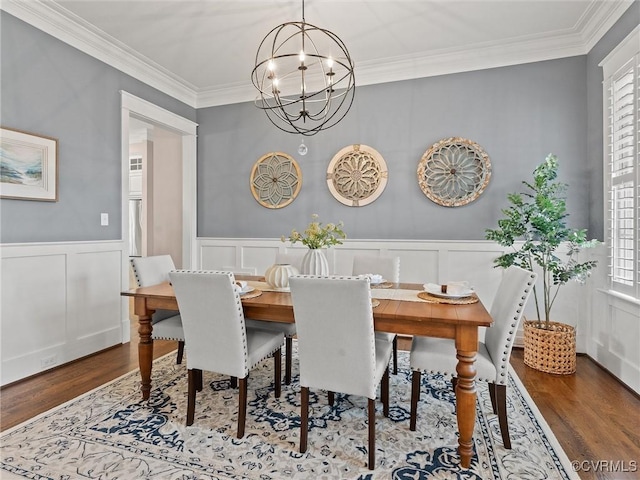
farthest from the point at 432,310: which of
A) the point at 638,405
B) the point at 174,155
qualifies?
the point at 174,155

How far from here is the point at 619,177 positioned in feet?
9.00

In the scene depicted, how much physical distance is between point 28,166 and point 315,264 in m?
2.41

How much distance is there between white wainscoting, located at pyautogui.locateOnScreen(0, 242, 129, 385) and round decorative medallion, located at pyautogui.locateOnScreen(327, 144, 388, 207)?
7.85 feet

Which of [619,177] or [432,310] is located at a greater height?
[619,177]

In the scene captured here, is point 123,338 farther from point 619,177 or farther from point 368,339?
point 619,177

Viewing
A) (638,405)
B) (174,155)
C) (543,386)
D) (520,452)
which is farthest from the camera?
(174,155)

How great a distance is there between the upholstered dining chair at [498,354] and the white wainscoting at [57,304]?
2.92 metres

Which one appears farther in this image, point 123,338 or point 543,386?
point 123,338

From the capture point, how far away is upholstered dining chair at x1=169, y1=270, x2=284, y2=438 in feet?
6.23

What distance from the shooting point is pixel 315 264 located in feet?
7.77

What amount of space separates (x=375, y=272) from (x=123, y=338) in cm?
268

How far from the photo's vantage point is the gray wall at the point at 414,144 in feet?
10.9

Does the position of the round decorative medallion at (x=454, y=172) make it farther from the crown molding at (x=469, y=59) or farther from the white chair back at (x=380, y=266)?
the white chair back at (x=380, y=266)

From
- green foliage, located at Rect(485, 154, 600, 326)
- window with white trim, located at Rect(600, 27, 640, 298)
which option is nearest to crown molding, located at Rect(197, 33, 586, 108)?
window with white trim, located at Rect(600, 27, 640, 298)
